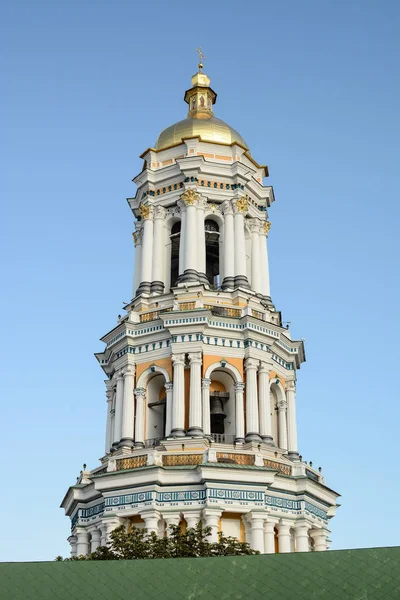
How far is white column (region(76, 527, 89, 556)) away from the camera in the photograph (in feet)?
94.3

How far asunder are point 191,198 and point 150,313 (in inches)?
189

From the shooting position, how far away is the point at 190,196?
108 feet

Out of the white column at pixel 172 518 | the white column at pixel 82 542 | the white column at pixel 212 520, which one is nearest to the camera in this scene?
the white column at pixel 212 520

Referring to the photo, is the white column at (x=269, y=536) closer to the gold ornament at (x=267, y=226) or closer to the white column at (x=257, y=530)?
the white column at (x=257, y=530)

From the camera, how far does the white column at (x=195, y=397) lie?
92.7 feet

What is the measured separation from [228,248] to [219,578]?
18313mm

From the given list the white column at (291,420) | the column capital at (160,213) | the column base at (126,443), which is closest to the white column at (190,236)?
the column capital at (160,213)

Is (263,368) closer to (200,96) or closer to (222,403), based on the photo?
(222,403)

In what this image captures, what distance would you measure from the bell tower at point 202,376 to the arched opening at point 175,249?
6 cm

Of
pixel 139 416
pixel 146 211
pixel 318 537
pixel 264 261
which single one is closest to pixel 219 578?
pixel 318 537

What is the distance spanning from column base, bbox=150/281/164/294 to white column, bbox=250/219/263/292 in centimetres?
336

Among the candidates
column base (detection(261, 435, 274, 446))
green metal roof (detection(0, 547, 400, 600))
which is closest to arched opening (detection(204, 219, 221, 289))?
column base (detection(261, 435, 274, 446))

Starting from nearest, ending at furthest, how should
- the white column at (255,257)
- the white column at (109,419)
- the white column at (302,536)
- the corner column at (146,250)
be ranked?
the white column at (302,536)
the white column at (109,419)
the corner column at (146,250)
the white column at (255,257)

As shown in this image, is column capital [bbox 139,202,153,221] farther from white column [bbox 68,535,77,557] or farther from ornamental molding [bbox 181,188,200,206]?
white column [bbox 68,535,77,557]
